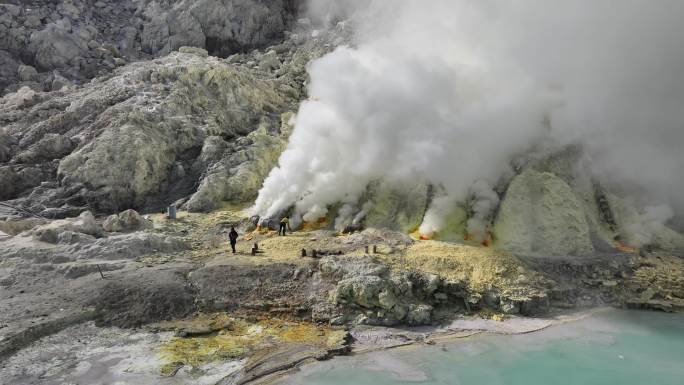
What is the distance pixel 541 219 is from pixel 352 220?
6.01 m

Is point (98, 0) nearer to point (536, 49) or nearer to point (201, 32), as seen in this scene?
point (201, 32)

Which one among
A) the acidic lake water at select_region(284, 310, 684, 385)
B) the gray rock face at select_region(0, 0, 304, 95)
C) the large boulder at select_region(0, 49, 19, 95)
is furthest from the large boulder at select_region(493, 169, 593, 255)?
the large boulder at select_region(0, 49, 19, 95)

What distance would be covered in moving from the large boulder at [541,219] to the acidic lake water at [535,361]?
3470 millimetres

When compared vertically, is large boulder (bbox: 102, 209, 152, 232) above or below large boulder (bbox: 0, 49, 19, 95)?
below

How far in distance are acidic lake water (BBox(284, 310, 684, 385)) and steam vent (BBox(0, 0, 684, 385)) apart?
0.05 m

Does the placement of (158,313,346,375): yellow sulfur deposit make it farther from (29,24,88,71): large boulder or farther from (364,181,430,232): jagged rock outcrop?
(29,24,88,71): large boulder

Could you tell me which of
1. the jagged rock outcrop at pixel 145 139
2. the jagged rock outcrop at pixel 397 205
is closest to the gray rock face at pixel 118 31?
the jagged rock outcrop at pixel 145 139

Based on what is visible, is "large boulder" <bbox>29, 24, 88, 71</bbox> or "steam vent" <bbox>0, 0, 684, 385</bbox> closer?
"steam vent" <bbox>0, 0, 684, 385</bbox>

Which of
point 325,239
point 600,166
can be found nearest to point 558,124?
point 600,166

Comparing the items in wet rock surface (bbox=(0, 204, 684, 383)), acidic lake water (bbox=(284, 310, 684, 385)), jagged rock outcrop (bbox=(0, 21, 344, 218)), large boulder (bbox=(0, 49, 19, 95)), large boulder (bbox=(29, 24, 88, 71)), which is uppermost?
large boulder (bbox=(29, 24, 88, 71))

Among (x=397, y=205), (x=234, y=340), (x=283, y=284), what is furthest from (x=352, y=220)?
(x=234, y=340)

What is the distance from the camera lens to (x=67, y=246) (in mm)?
14344

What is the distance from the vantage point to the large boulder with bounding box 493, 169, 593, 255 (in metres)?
15.7


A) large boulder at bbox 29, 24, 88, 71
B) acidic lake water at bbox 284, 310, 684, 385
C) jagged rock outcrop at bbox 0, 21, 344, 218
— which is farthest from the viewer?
large boulder at bbox 29, 24, 88, 71
